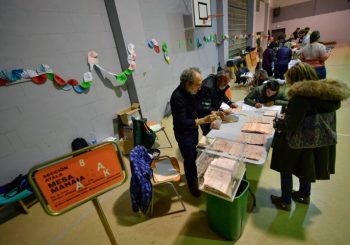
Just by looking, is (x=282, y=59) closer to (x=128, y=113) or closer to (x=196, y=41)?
(x=196, y=41)

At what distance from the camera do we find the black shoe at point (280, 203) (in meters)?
Answer: 1.88

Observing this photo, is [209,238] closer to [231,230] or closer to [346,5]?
[231,230]

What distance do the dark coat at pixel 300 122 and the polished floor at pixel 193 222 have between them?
1.62 feet

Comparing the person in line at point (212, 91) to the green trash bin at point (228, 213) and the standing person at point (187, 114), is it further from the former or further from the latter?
the green trash bin at point (228, 213)

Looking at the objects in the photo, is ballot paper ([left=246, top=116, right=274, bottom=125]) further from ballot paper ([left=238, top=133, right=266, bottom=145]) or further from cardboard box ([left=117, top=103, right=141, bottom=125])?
cardboard box ([left=117, top=103, right=141, bottom=125])

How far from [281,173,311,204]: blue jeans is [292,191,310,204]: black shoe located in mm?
37

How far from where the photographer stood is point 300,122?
1395 millimetres

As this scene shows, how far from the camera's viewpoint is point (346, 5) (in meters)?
11.6

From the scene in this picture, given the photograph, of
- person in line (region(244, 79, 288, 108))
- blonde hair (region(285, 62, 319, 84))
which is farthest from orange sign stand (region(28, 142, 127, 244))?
person in line (region(244, 79, 288, 108))

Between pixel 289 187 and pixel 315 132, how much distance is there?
2.23 feet

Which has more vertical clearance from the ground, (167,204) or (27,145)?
(27,145)

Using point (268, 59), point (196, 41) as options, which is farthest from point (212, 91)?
point (268, 59)

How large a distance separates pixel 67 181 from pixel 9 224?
84.6 inches

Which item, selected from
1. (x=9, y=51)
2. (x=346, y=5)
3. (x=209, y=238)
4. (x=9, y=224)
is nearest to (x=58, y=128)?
(x=9, y=51)
